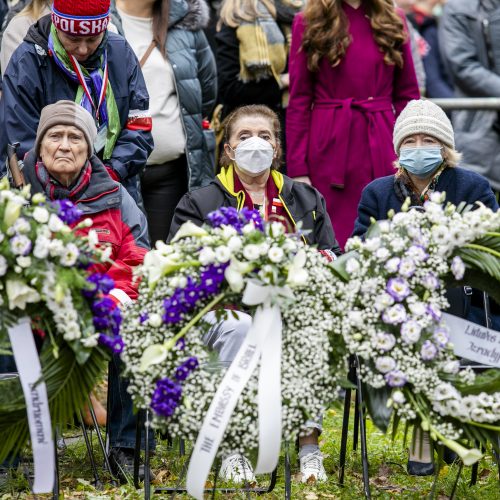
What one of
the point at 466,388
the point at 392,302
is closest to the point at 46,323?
the point at 392,302

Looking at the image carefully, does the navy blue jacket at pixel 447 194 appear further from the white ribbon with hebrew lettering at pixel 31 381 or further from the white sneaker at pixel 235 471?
the white ribbon with hebrew lettering at pixel 31 381

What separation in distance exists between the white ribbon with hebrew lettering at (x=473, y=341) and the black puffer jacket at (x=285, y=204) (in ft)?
4.99

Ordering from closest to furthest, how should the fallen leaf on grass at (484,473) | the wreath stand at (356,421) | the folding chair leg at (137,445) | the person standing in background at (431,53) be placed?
the wreath stand at (356,421), the folding chair leg at (137,445), the fallen leaf on grass at (484,473), the person standing in background at (431,53)

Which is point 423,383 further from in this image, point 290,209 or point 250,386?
point 290,209

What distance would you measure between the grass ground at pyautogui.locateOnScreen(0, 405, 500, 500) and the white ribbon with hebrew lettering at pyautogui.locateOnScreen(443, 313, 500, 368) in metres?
0.53

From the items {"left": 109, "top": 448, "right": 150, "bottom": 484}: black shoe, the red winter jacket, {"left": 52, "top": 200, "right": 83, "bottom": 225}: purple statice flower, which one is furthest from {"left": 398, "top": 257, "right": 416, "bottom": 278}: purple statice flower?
{"left": 109, "top": 448, "right": 150, "bottom": 484}: black shoe

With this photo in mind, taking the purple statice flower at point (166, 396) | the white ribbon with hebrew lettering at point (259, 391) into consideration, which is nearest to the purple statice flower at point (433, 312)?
the white ribbon with hebrew lettering at point (259, 391)

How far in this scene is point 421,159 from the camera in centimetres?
658

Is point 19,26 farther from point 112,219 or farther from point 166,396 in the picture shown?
point 166,396

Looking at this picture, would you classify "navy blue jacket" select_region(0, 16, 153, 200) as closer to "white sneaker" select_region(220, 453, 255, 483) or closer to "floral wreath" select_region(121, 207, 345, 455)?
"white sneaker" select_region(220, 453, 255, 483)

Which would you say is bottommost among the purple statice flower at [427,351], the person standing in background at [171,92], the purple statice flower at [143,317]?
the purple statice flower at [427,351]

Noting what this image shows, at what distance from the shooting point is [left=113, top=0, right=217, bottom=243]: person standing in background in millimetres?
7809

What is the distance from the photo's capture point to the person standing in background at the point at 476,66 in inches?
374

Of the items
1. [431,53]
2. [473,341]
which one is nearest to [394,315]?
[473,341]
